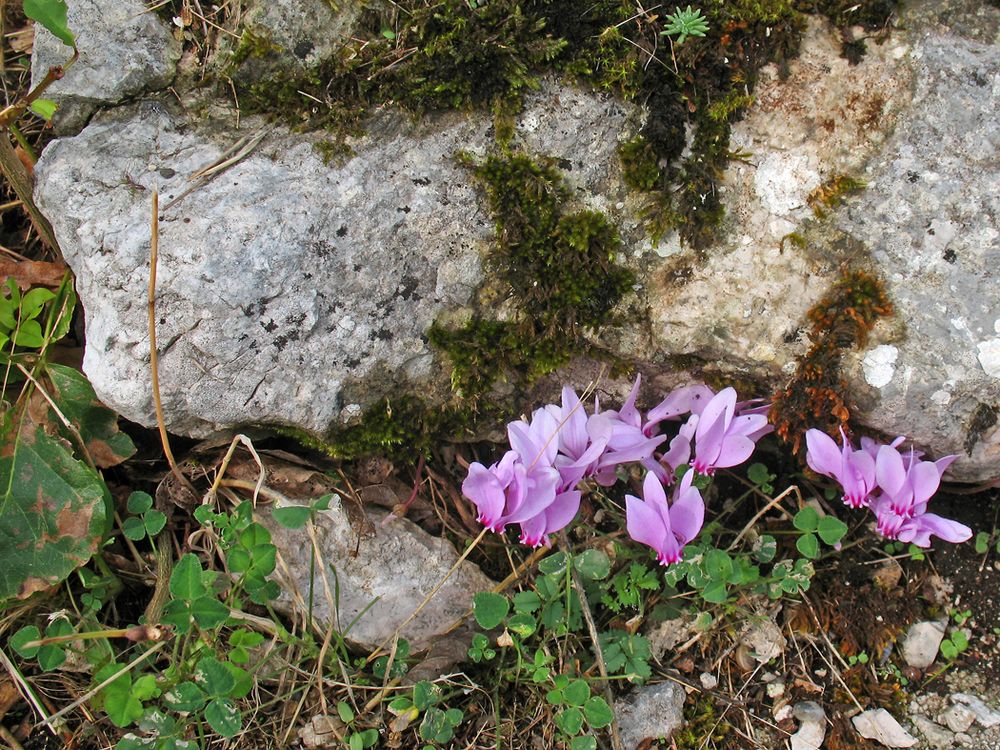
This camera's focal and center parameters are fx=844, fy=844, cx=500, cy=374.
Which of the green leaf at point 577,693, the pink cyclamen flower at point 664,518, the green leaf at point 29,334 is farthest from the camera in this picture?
the green leaf at point 29,334

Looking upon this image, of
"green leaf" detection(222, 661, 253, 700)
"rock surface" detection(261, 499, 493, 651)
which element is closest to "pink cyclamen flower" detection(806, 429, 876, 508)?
"rock surface" detection(261, 499, 493, 651)

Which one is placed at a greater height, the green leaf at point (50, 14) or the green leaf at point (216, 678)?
the green leaf at point (50, 14)

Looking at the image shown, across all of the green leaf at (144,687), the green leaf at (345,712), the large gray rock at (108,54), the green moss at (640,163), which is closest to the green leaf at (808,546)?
the green moss at (640,163)

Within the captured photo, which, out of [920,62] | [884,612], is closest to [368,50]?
[920,62]

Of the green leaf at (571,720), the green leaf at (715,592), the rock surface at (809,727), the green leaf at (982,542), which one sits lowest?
the rock surface at (809,727)

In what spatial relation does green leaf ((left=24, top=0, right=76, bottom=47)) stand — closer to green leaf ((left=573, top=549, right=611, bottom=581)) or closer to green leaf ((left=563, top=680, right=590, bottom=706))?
green leaf ((left=573, top=549, right=611, bottom=581))

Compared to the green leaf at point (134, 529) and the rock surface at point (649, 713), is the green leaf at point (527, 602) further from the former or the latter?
the green leaf at point (134, 529)
